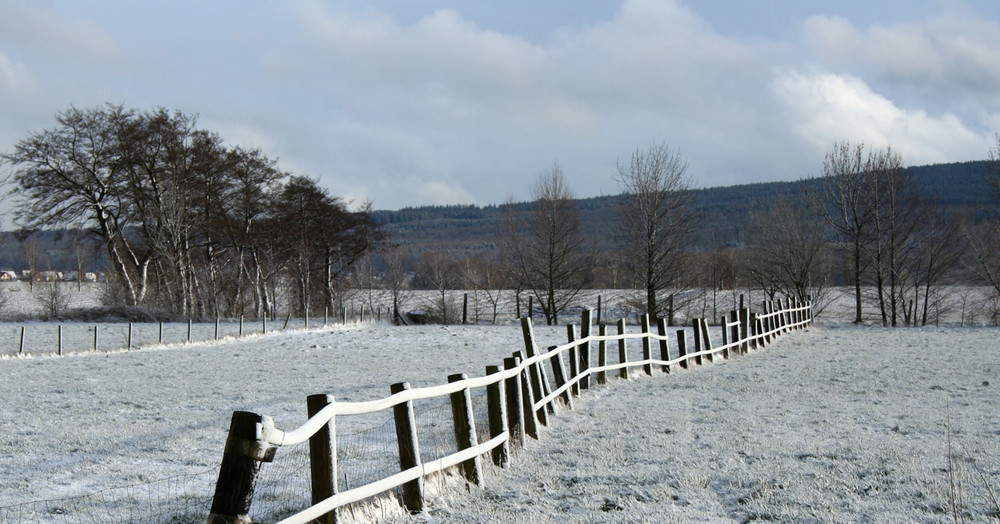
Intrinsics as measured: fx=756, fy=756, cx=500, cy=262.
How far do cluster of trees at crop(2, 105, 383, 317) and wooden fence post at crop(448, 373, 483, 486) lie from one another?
36.7m

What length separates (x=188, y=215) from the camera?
46656 millimetres

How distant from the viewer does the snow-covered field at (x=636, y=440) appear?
5.66 metres

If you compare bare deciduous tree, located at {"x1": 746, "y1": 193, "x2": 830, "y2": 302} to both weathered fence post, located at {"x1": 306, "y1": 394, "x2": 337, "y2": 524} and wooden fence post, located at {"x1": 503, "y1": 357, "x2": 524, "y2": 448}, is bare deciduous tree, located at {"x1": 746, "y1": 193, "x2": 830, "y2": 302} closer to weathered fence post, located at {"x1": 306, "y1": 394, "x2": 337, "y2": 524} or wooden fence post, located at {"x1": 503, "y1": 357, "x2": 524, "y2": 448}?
wooden fence post, located at {"x1": 503, "y1": 357, "x2": 524, "y2": 448}

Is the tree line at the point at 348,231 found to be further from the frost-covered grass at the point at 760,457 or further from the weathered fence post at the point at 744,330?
the frost-covered grass at the point at 760,457

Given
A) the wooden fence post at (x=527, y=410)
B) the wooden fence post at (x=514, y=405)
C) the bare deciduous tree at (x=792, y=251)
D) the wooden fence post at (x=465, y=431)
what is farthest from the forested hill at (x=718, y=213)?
the wooden fence post at (x=465, y=431)

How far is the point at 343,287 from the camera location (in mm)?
55219

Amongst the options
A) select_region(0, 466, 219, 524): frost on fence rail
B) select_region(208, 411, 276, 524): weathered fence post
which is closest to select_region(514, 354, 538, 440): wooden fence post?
select_region(0, 466, 219, 524): frost on fence rail

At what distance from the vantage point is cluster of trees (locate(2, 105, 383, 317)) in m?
41.1

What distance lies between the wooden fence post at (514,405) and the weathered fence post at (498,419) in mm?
533

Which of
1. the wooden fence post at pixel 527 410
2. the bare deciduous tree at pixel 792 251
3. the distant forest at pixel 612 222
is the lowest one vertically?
the wooden fence post at pixel 527 410

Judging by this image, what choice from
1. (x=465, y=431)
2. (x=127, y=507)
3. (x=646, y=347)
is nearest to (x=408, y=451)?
(x=465, y=431)

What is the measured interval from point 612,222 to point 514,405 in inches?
2073

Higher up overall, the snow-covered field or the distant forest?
the distant forest

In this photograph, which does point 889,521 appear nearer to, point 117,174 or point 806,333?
point 806,333
